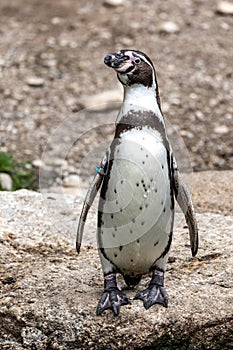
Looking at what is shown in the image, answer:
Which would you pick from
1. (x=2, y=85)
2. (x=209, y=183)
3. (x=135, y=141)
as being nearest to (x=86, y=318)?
(x=135, y=141)

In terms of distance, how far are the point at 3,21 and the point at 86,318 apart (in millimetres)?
Result: 5760

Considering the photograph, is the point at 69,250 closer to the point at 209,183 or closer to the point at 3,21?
the point at 209,183

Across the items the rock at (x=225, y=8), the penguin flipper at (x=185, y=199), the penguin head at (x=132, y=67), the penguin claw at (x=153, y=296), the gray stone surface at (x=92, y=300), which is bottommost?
the rock at (x=225, y=8)

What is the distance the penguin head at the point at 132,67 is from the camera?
131 inches

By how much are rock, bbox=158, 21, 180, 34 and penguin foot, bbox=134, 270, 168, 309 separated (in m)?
5.26

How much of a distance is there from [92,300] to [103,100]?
3.93m

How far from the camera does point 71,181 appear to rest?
6.44m

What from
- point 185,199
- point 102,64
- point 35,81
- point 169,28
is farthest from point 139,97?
point 169,28

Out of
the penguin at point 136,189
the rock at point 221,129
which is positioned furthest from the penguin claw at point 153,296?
the rock at point 221,129

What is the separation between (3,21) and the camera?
867cm

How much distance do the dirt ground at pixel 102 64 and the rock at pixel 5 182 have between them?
0.66m

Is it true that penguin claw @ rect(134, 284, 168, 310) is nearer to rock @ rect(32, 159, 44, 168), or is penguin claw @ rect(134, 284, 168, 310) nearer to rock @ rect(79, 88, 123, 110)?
rock @ rect(32, 159, 44, 168)

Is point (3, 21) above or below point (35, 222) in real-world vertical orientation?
below

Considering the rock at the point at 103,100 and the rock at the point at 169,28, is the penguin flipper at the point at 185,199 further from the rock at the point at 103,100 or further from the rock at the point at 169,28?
the rock at the point at 169,28
